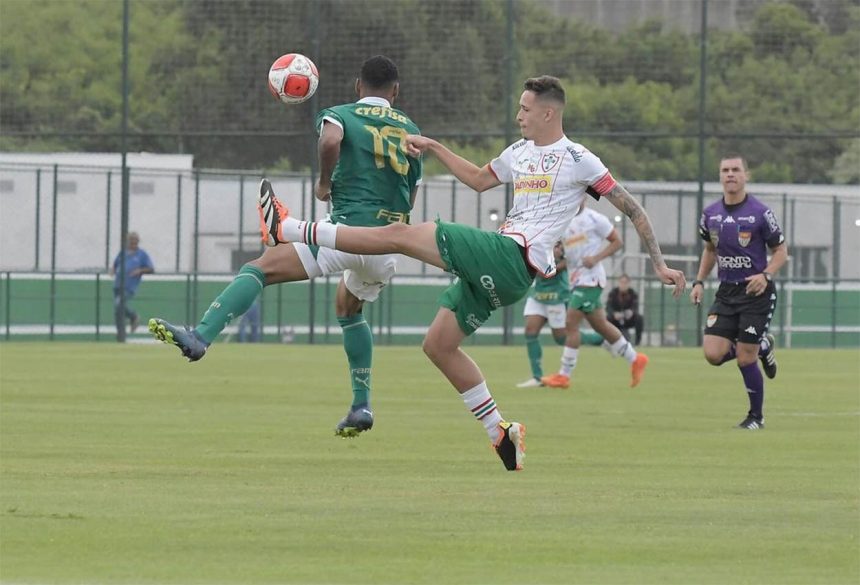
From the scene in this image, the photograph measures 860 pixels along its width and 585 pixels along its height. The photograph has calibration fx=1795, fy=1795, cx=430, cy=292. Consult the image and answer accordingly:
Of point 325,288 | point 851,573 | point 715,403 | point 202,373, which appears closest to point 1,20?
point 325,288

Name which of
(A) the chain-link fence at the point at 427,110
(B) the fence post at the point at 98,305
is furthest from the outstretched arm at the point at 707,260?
(B) the fence post at the point at 98,305

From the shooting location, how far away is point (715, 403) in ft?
57.4

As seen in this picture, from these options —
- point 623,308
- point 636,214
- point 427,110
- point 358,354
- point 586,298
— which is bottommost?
point 623,308

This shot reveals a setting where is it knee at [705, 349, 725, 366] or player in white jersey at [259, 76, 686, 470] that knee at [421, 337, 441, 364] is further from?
knee at [705, 349, 725, 366]

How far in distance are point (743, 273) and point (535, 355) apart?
5786 mm

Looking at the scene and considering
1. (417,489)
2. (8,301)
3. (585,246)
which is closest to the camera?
(417,489)

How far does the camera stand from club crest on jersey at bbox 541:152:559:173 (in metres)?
10.5

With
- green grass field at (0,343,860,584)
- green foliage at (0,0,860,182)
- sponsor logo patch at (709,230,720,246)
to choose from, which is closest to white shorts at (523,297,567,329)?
green grass field at (0,343,860,584)

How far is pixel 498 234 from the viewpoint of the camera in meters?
10.2

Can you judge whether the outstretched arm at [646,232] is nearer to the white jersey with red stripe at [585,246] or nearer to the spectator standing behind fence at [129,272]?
the white jersey with red stripe at [585,246]

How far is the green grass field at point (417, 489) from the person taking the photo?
7426 mm

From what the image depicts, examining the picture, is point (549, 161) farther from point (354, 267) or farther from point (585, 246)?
point (585, 246)

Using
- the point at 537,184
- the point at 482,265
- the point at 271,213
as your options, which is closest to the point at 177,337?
the point at 271,213

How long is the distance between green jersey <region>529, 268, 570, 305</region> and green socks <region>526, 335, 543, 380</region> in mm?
563
